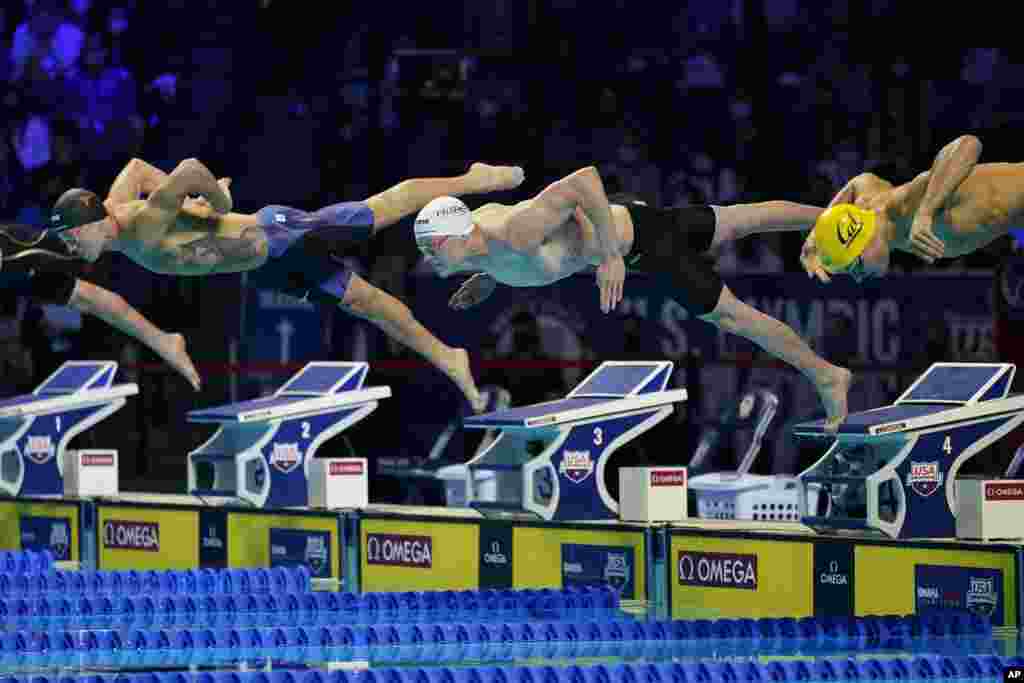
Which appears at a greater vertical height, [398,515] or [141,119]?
[141,119]

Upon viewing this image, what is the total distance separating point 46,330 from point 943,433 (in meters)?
9.02

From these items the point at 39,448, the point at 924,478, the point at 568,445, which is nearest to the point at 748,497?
the point at 568,445

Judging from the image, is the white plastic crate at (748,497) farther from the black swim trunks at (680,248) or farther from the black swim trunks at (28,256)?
the black swim trunks at (28,256)

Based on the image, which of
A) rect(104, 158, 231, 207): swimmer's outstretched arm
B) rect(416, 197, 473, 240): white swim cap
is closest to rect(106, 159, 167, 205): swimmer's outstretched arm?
rect(104, 158, 231, 207): swimmer's outstretched arm

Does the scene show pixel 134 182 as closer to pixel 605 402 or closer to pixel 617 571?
pixel 605 402

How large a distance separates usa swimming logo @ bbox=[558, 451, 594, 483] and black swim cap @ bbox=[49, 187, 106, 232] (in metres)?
2.76

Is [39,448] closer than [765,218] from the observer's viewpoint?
No

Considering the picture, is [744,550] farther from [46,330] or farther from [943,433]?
[46,330]

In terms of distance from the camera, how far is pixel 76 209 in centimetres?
976

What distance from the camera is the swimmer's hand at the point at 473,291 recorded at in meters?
9.78

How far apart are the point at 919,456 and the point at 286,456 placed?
170 inches

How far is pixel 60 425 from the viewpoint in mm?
13664

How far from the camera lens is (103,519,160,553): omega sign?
12.9 m

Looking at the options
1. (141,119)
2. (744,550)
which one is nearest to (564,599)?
(744,550)
